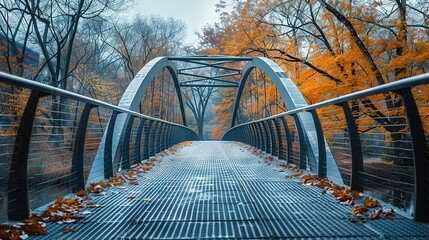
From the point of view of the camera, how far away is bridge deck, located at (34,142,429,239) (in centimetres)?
240

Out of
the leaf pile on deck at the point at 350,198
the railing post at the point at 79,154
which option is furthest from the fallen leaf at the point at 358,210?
the railing post at the point at 79,154

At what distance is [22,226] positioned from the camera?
2.42 m

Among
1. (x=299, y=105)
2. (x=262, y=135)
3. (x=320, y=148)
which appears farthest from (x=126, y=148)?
(x=262, y=135)

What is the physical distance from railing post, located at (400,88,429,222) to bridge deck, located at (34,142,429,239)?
176 millimetres

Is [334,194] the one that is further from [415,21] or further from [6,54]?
[6,54]

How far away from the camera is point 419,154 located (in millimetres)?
2510

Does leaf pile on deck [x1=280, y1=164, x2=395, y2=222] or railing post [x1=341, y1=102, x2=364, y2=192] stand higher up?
railing post [x1=341, y1=102, x2=364, y2=192]

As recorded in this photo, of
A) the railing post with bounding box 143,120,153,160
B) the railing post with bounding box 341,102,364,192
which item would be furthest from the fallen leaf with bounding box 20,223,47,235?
the railing post with bounding box 143,120,153,160

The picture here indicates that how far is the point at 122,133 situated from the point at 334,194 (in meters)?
3.60

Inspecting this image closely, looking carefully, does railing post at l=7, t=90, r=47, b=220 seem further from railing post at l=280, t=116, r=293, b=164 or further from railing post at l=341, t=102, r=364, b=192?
railing post at l=280, t=116, r=293, b=164

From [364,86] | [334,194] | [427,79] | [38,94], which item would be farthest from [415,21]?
[38,94]

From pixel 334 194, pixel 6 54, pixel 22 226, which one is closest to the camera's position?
pixel 22 226

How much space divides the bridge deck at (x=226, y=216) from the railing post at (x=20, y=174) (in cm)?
26

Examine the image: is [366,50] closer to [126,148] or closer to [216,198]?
[126,148]
